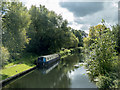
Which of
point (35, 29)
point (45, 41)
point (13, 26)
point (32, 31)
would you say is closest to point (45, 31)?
point (35, 29)

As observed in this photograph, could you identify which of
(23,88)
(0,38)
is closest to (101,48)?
(23,88)

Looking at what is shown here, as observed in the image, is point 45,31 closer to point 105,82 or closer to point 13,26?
point 13,26

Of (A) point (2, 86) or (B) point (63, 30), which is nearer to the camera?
(A) point (2, 86)

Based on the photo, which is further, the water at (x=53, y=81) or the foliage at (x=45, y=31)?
the foliage at (x=45, y=31)

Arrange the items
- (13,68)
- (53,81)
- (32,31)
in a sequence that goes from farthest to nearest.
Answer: (32,31)
(13,68)
(53,81)

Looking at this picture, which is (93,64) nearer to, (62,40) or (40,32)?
(40,32)

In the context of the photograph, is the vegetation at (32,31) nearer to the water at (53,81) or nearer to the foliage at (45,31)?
the foliage at (45,31)

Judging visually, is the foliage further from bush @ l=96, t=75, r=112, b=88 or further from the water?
bush @ l=96, t=75, r=112, b=88

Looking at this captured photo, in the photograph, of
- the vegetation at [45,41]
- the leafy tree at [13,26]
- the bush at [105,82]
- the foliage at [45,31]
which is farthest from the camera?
the foliage at [45,31]

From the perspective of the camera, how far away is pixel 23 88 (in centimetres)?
1463

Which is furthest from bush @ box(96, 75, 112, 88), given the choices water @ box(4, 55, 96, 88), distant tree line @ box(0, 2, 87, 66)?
distant tree line @ box(0, 2, 87, 66)

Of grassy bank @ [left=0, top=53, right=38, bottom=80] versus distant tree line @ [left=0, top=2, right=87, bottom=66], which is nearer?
grassy bank @ [left=0, top=53, right=38, bottom=80]

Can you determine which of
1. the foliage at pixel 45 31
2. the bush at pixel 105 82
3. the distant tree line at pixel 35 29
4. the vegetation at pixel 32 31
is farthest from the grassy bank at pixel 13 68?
the foliage at pixel 45 31

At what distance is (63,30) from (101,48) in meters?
39.9
